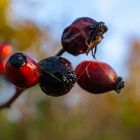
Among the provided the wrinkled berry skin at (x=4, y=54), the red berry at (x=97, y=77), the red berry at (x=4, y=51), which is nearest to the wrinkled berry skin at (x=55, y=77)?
the red berry at (x=97, y=77)

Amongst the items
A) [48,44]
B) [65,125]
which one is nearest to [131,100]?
[48,44]

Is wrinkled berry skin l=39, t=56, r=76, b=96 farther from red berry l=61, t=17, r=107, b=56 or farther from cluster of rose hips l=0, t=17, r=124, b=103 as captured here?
red berry l=61, t=17, r=107, b=56

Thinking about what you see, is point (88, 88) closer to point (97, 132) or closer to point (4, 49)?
point (4, 49)

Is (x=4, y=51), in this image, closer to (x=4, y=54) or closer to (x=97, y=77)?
(x=4, y=54)

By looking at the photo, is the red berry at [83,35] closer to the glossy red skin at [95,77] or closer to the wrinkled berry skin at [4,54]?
the glossy red skin at [95,77]

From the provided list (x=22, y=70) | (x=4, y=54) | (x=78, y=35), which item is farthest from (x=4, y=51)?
(x=22, y=70)

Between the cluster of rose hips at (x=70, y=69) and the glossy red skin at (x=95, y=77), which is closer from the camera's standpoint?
the cluster of rose hips at (x=70, y=69)

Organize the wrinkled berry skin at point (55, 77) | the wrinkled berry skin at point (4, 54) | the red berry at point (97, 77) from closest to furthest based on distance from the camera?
the wrinkled berry skin at point (55, 77) < the red berry at point (97, 77) < the wrinkled berry skin at point (4, 54)
